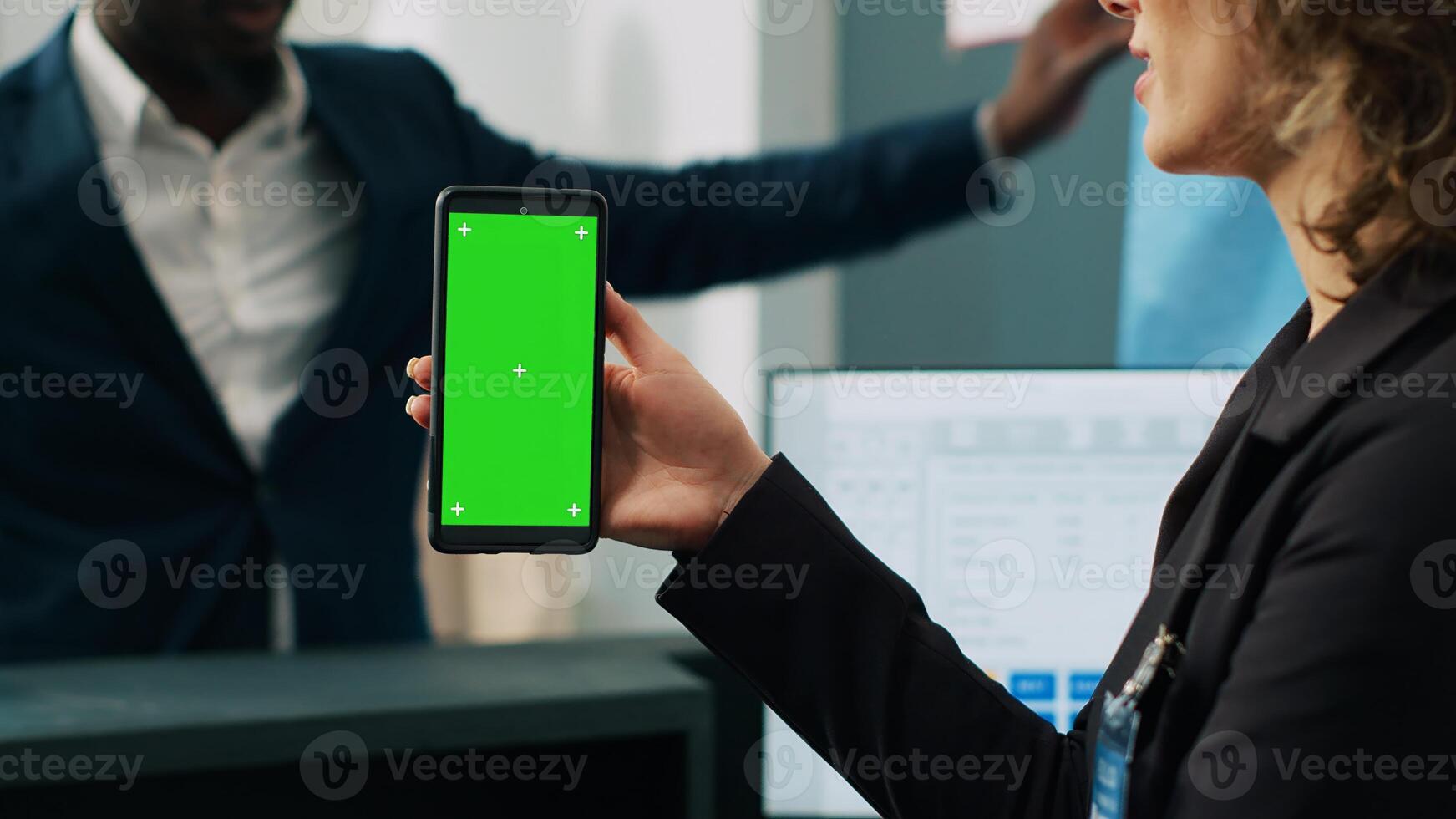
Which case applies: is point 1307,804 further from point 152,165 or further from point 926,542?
point 152,165

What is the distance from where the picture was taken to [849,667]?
60 cm

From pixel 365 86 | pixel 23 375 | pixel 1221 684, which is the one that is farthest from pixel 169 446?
pixel 1221 684

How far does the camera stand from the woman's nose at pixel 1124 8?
60 centimetres

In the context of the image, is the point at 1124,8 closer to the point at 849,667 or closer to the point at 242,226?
Answer: the point at 849,667

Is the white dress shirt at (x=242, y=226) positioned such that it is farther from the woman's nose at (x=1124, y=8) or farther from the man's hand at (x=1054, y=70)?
the woman's nose at (x=1124, y=8)

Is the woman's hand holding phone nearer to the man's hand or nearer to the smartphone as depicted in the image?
the smartphone

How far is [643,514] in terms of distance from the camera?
24.6 inches

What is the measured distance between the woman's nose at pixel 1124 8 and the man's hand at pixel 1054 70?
79 cm

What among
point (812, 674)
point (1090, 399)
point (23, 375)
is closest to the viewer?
point (812, 674)

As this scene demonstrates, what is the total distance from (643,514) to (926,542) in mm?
373

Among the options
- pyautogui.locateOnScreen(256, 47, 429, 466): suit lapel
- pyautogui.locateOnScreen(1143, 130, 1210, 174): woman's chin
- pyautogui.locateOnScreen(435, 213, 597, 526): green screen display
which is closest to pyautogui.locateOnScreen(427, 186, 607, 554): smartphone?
pyautogui.locateOnScreen(435, 213, 597, 526): green screen display

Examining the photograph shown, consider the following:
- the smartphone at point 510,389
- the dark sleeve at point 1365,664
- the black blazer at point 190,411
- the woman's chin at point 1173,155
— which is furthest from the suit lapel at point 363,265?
the dark sleeve at point 1365,664

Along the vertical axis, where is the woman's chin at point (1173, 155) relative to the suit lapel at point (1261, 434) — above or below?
above

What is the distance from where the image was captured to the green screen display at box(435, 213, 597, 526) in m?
0.62
